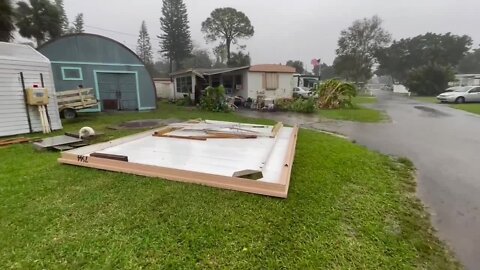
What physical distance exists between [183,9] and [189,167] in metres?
44.2

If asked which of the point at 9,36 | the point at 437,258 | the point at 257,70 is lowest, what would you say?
the point at 437,258

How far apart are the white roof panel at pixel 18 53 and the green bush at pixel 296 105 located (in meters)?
11.0

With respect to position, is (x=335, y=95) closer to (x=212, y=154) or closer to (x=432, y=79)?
(x=212, y=154)

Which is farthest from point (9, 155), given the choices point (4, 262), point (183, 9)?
point (183, 9)

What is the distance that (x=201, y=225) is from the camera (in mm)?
2510

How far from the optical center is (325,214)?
112 inches

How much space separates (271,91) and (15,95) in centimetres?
1346


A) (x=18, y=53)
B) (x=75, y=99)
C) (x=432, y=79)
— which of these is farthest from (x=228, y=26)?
(x=18, y=53)

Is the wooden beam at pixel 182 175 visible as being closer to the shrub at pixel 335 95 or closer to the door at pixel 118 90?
the door at pixel 118 90

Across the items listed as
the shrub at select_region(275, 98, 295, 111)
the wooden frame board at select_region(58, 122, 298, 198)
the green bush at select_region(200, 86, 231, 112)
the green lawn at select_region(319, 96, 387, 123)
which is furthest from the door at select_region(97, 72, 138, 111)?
the green lawn at select_region(319, 96, 387, 123)

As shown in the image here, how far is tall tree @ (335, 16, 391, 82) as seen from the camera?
1700 inches

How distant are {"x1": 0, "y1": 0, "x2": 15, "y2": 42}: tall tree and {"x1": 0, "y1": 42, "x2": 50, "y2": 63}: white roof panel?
559cm

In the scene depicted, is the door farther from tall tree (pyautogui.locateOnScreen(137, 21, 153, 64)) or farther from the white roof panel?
tall tree (pyautogui.locateOnScreen(137, 21, 153, 64))

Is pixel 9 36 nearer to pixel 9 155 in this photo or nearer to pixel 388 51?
pixel 9 155
